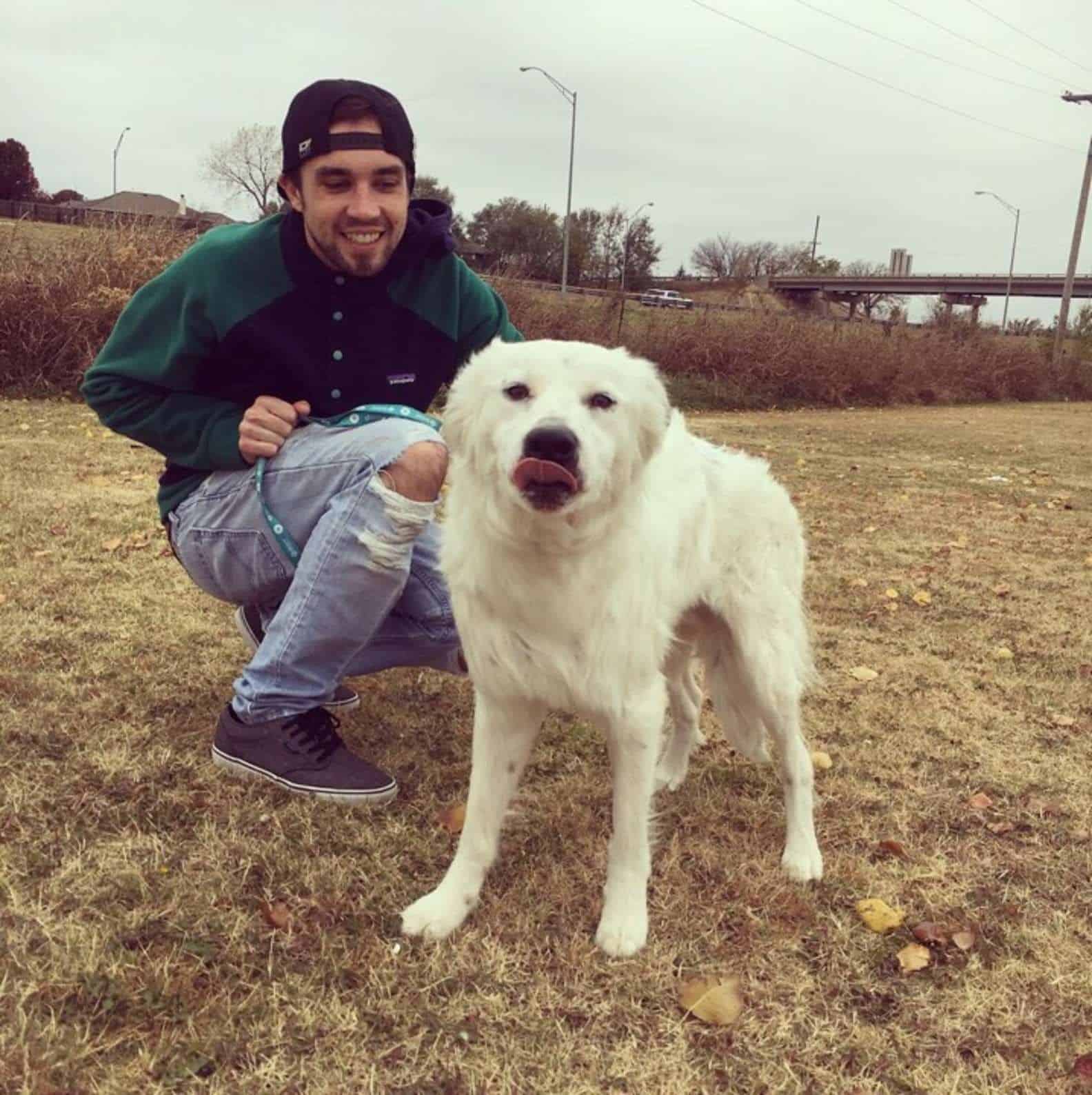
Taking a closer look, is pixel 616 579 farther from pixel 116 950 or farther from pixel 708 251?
pixel 708 251

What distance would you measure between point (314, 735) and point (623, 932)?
109 centimetres

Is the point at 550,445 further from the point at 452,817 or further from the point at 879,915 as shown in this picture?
the point at 879,915

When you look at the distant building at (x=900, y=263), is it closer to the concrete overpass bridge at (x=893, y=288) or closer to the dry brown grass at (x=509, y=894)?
the concrete overpass bridge at (x=893, y=288)

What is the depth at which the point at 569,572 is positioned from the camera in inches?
84.0

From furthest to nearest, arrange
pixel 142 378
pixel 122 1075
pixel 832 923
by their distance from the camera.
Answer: pixel 142 378, pixel 832 923, pixel 122 1075

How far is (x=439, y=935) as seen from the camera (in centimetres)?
213

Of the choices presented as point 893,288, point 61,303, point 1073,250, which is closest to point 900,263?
point 893,288

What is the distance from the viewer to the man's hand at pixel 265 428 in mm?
2686

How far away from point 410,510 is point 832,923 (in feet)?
4.89

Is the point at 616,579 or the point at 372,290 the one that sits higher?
the point at 372,290

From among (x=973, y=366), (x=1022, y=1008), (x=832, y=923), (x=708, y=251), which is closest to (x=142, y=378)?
(x=832, y=923)

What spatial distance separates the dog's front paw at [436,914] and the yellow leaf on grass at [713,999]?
0.53 meters

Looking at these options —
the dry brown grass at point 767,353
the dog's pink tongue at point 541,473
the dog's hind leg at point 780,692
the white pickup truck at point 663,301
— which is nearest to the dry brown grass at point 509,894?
the dog's hind leg at point 780,692

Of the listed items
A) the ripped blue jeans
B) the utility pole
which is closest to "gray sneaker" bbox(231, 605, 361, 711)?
the ripped blue jeans
